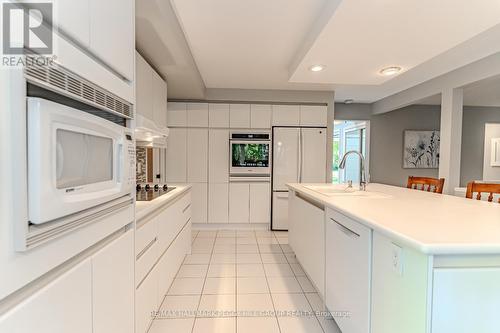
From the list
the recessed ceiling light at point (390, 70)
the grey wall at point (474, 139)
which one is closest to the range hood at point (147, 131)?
the recessed ceiling light at point (390, 70)

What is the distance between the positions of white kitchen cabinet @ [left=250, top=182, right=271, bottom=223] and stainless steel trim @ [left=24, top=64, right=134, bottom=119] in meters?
3.37

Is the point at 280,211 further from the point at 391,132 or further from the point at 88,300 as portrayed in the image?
the point at 88,300

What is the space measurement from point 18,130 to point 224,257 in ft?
9.31

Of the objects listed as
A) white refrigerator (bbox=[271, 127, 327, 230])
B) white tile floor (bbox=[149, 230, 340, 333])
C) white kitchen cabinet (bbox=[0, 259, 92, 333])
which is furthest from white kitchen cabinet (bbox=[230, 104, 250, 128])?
white kitchen cabinet (bbox=[0, 259, 92, 333])

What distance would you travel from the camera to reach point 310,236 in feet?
7.66

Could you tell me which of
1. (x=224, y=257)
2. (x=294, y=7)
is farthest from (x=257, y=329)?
(x=294, y=7)

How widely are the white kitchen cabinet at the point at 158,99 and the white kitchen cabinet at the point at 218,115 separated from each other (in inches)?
43.8

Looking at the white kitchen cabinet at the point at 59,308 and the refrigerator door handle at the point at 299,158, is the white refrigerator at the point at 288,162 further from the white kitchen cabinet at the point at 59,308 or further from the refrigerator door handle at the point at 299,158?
the white kitchen cabinet at the point at 59,308

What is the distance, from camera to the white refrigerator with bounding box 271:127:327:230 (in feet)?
14.4

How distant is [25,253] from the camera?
640mm

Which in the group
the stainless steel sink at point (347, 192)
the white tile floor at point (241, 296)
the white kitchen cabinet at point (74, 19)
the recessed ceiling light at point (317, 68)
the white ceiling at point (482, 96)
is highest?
the white ceiling at point (482, 96)

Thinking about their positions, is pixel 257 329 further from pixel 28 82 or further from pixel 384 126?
pixel 384 126

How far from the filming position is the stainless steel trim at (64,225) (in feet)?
2.15

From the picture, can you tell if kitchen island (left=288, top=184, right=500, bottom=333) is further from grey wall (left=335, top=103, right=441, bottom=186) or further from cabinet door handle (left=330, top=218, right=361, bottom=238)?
grey wall (left=335, top=103, right=441, bottom=186)
